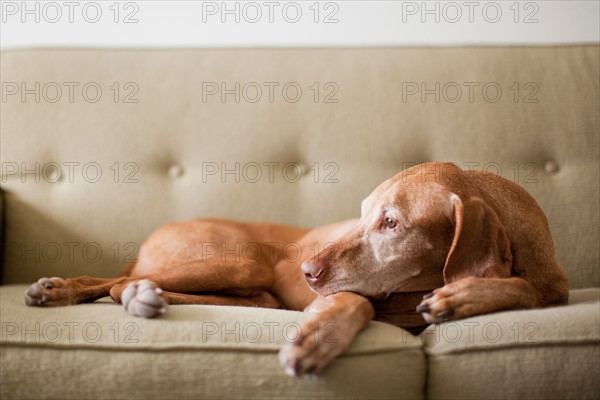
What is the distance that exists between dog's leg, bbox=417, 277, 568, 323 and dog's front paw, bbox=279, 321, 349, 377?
0.86 feet

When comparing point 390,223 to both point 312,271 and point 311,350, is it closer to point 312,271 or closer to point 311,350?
point 312,271

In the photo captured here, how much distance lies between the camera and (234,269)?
87.2 inches

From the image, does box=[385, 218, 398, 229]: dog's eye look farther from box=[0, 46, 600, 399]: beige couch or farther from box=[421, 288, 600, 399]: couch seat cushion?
box=[0, 46, 600, 399]: beige couch

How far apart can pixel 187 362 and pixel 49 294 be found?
1.90 ft

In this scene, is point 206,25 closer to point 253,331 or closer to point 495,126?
point 495,126

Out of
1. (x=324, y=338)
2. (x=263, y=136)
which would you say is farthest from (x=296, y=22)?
(x=324, y=338)

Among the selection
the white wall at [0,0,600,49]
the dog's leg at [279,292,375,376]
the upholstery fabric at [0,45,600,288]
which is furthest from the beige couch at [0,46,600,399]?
the dog's leg at [279,292,375,376]

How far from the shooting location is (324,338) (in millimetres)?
1502

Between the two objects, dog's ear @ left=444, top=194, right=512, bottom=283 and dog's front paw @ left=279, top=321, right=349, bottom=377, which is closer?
dog's front paw @ left=279, top=321, right=349, bottom=377

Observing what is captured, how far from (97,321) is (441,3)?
2389 millimetres

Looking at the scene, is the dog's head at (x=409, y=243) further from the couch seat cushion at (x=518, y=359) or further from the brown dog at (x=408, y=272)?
the couch seat cushion at (x=518, y=359)

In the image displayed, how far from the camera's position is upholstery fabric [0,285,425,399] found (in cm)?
151

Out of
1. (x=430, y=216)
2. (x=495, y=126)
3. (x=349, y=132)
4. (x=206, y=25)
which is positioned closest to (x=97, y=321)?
(x=430, y=216)

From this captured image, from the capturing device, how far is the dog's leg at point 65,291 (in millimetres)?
1852
